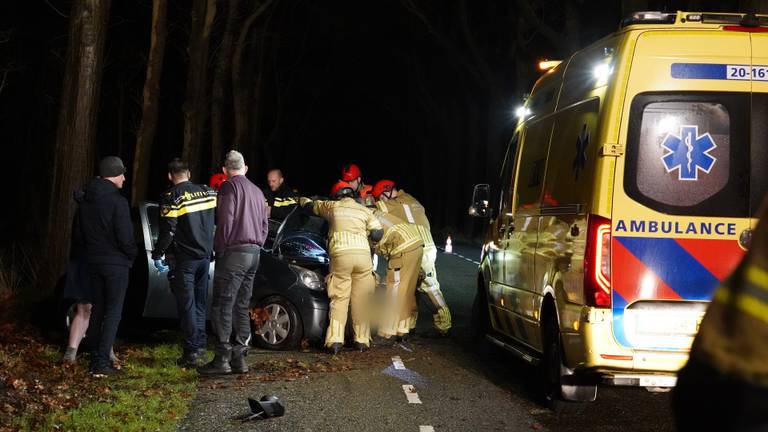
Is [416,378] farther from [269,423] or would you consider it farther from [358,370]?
[269,423]

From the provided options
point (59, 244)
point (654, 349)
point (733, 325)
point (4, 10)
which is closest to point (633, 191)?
point (654, 349)

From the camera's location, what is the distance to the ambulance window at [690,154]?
644 centimetres

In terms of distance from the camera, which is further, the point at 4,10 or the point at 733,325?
the point at 4,10

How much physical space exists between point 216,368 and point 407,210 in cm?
335

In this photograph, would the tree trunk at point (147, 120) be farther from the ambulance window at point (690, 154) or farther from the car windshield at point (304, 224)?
the ambulance window at point (690, 154)

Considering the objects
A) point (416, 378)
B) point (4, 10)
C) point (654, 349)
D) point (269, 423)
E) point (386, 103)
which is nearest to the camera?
point (654, 349)

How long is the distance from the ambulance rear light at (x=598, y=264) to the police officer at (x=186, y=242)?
3996 millimetres

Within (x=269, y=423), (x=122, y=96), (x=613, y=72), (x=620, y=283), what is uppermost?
(x=122, y=96)

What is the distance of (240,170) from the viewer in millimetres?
9148

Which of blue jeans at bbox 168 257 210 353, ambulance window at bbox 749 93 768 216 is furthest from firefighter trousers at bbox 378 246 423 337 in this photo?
ambulance window at bbox 749 93 768 216

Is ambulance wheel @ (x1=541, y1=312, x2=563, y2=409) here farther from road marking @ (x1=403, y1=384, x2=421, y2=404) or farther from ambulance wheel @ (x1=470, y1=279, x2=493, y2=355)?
ambulance wheel @ (x1=470, y1=279, x2=493, y2=355)

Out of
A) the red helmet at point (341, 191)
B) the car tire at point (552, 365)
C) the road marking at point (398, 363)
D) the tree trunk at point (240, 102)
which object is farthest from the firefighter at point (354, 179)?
the tree trunk at point (240, 102)

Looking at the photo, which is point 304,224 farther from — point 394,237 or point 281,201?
point 281,201

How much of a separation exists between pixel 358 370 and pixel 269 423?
7.95 feet
